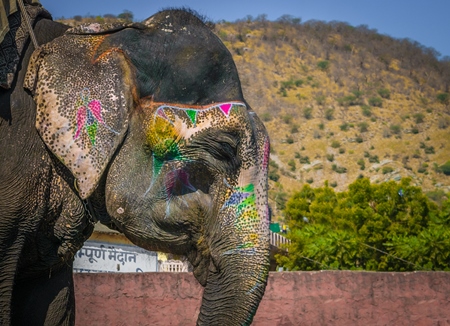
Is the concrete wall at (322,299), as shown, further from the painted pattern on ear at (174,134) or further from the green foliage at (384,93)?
the green foliage at (384,93)

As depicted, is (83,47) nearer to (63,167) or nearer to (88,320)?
(63,167)

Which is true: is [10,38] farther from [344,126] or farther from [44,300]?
[344,126]

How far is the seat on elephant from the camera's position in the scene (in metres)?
4.04

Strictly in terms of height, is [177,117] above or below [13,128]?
above

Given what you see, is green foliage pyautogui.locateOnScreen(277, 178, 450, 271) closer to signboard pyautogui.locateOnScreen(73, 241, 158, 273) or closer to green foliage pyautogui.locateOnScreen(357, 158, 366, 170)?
signboard pyautogui.locateOnScreen(73, 241, 158, 273)

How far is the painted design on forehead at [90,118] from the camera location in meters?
4.00

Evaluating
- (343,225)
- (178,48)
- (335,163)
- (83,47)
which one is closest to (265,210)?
(178,48)

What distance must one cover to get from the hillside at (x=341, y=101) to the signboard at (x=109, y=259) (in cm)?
3931

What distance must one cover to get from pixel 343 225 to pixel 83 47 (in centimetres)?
3008

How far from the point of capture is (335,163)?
256 ft

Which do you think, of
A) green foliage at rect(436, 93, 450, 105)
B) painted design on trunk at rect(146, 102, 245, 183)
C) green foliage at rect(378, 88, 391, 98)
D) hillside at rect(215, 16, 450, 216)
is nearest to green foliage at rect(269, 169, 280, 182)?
hillside at rect(215, 16, 450, 216)

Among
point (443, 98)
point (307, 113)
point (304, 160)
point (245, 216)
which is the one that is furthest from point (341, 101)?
point (245, 216)

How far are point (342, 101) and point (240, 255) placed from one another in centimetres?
8640

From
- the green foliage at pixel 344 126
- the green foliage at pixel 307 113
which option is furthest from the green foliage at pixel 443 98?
the green foliage at pixel 307 113
